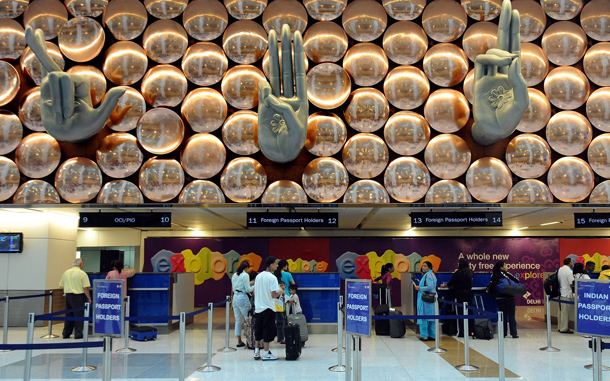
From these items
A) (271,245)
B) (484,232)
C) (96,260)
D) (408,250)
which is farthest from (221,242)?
(484,232)

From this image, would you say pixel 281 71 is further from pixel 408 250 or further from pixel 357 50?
pixel 408 250

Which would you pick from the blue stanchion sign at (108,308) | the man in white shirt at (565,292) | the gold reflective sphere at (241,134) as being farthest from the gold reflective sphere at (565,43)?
the blue stanchion sign at (108,308)

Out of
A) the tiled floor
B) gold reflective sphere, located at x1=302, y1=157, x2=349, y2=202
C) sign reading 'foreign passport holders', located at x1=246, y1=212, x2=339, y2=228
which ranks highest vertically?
gold reflective sphere, located at x1=302, y1=157, x2=349, y2=202

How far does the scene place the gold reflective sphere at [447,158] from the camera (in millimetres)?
11367

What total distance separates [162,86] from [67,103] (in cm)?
179

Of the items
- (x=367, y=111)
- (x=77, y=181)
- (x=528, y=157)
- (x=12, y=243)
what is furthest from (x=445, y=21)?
(x=12, y=243)

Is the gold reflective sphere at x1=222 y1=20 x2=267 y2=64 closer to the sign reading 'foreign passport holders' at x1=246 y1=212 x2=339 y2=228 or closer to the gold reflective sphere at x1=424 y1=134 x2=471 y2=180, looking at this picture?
the sign reading 'foreign passport holders' at x1=246 y1=212 x2=339 y2=228

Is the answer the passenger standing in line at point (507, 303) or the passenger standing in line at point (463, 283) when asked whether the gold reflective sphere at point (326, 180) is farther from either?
the passenger standing in line at point (507, 303)

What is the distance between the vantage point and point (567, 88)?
1158cm

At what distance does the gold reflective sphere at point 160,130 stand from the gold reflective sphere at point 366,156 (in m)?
3.38

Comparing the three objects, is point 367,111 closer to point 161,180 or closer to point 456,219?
point 456,219

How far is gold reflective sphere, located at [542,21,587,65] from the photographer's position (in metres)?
11.7

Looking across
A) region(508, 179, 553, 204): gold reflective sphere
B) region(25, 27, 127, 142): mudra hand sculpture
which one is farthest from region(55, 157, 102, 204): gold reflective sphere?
region(508, 179, 553, 204): gold reflective sphere

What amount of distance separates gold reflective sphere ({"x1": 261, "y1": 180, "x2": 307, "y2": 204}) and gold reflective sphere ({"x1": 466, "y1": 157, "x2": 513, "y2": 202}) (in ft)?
10.9
